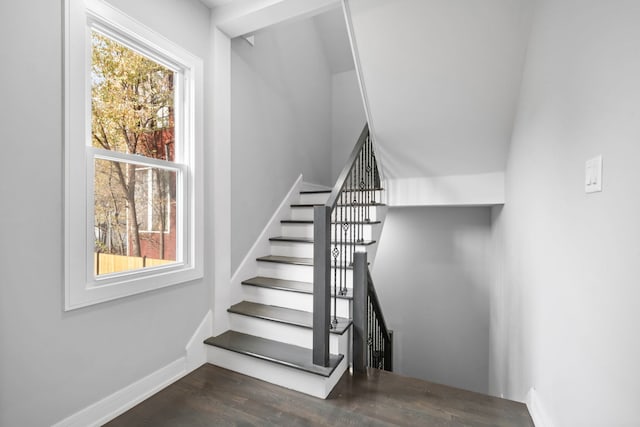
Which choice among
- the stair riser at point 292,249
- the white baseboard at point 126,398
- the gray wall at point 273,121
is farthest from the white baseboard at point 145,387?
the stair riser at point 292,249

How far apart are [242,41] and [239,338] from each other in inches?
101

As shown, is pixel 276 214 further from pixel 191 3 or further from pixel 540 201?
pixel 540 201

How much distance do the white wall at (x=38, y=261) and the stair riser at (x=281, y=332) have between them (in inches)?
34.7

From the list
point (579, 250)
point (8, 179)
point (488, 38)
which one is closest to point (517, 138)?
point (488, 38)

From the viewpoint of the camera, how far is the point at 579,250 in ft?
3.79

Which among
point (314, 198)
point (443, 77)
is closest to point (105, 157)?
point (314, 198)

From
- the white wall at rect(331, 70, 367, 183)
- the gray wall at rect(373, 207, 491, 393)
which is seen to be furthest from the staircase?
the white wall at rect(331, 70, 367, 183)

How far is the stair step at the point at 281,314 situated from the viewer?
2111mm

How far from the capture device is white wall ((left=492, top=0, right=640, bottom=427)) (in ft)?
2.85

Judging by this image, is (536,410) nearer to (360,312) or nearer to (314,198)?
(360,312)

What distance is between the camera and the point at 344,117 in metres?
4.57

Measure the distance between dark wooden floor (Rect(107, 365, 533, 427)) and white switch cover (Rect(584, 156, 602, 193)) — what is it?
1.36m

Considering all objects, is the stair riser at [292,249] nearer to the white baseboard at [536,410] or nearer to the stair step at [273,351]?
the stair step at [273,351]

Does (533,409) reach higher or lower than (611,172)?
lower
